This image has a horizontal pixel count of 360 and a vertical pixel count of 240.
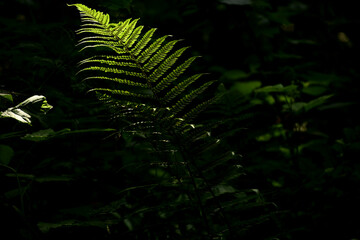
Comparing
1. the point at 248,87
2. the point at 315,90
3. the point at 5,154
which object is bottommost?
the point at 5,154

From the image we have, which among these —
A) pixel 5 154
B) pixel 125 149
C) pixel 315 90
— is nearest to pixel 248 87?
pixel 315 90

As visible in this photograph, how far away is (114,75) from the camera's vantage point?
4.97ft

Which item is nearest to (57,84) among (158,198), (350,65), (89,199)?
(89,199)

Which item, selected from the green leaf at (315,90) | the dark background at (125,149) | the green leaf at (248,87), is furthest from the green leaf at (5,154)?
the green leaf at (315,90)

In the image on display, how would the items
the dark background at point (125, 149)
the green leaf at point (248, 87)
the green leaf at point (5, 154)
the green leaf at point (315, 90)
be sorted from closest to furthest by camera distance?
the green leaf at point (5, 154)
the dark background at point (125, 149)
the green leaf at point (248, 87)
the green leaf at point (315, 90)

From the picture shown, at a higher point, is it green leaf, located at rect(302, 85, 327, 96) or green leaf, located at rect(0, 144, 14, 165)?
green leaf, located at rect(302, 85, 327, 96)

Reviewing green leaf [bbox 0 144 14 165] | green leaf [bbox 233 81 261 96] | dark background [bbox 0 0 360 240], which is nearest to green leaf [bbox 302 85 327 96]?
dark background [bbox 0 0 360 240]

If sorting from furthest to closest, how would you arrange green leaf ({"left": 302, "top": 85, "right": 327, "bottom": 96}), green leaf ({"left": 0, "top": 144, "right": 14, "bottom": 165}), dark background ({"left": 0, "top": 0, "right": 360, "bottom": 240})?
green leaf ({"left": 302, "top": 85, "right": 327, "bottom": 96}) → dark background ({"left": 0, "top": 0, "right": 360, "bottom": 240}) → green leaf ({"left": 0, "top": 144, "right": 14, "bottom": 165})

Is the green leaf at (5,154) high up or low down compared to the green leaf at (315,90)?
down

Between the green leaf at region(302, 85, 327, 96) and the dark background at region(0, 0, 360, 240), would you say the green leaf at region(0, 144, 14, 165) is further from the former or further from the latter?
the green leaf at region(302, 85, 327, 96)

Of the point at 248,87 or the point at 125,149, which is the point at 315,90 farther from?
the point at 125,149

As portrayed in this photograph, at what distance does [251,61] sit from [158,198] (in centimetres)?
122

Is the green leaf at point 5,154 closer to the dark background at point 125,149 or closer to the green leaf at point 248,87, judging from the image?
the dark background at point 125,149

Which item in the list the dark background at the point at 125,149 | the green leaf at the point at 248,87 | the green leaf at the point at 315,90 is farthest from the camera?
the green leaf at the point at 315,90
